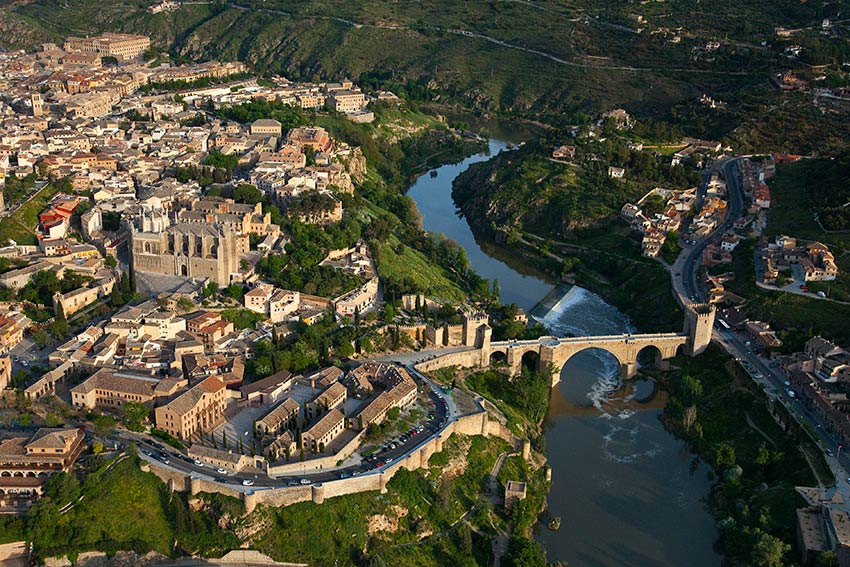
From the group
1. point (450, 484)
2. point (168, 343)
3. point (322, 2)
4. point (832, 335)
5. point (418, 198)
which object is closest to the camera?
point (450, 484)

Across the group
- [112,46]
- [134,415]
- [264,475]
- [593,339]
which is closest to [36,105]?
[112,46]

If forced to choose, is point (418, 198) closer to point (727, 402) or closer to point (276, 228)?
point (276, 228)

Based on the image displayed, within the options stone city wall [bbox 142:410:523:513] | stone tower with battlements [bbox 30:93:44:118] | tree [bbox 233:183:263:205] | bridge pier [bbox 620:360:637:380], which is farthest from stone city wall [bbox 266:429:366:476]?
stone tower with battlements [bbox 30:93:44:118]

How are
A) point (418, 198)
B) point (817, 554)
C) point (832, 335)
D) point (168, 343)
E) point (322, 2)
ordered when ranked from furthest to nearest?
point (322, 2) < point (418, 198) < point (832, 335) < point (168, 343) < point (817, 554)

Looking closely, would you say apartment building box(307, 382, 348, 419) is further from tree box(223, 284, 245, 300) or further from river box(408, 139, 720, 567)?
tree box(223, 284, 245, 300)

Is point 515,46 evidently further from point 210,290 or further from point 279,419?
point 279,419

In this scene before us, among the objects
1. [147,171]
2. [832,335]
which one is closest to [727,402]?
[832,335]
